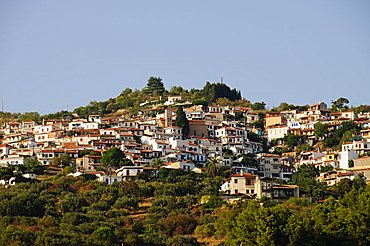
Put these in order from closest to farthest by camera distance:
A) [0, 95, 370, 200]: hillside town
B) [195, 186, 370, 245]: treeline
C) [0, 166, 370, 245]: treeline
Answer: [195, 186, 370, 245]: treeline
[0, 166, 370, 245]: treeline
[0, 95, 370, 200]: hillside town

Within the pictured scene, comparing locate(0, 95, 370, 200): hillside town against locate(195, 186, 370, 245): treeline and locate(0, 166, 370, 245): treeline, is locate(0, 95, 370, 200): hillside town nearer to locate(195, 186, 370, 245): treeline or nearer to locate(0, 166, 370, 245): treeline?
locate(0, 166, 370, 245): treeline

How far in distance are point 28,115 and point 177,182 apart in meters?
47.7

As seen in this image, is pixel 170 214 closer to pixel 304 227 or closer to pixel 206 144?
pixel 304 227

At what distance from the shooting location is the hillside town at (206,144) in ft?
262

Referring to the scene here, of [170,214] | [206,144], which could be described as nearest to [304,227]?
[170,214]

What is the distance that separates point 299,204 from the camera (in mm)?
67500

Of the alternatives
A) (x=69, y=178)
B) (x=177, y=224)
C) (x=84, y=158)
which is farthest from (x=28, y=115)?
(x=177, y=224)

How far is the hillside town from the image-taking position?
79.8 m

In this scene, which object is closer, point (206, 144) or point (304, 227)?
point (304, 227)

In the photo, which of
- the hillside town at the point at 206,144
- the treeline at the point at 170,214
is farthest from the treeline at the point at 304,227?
the hillside town at the point at 206,144

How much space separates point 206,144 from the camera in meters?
93.5

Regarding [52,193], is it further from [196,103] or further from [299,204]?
[196,103]

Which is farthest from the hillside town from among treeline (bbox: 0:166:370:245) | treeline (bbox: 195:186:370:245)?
treeline (bbox: 195:186:370:245)

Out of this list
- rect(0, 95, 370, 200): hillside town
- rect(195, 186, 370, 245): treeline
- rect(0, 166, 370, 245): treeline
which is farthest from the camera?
rect(0, 95, 370, 200): hillside town
